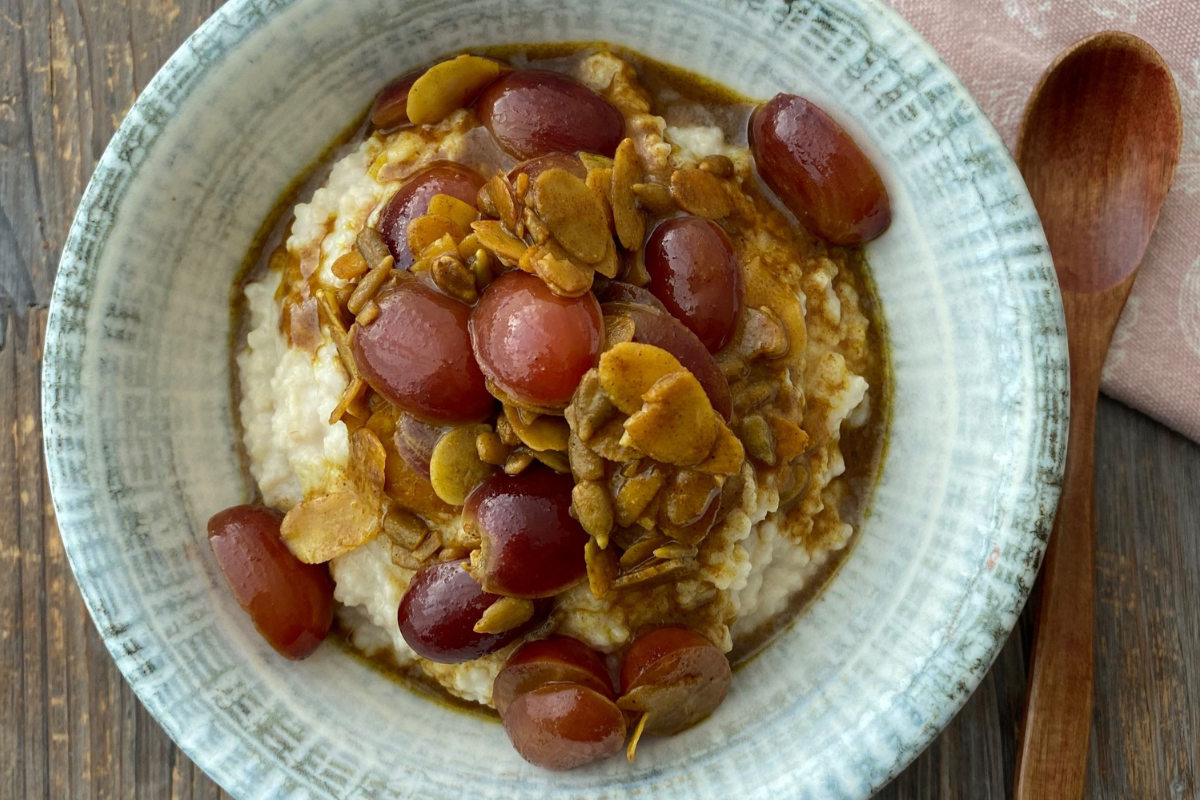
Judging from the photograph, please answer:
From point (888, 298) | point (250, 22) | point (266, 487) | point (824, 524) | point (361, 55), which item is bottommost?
point (824, 524)

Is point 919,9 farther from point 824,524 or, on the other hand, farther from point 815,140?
point 824,524

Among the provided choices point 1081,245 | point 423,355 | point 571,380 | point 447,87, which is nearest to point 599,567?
point 571,380

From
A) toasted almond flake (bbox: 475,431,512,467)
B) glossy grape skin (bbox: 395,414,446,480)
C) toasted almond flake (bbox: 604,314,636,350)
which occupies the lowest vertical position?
toasted almond flake (bbox: 475,431,512,467)

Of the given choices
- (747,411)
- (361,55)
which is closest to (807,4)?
(747,411)

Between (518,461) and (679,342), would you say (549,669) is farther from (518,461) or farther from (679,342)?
(679,342)

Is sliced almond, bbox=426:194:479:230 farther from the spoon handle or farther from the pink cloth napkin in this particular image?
the spoon handle

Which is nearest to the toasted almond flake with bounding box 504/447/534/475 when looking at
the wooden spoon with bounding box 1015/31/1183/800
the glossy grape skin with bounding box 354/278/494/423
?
the glossy grape skin with bounding box 354/278/494/423
